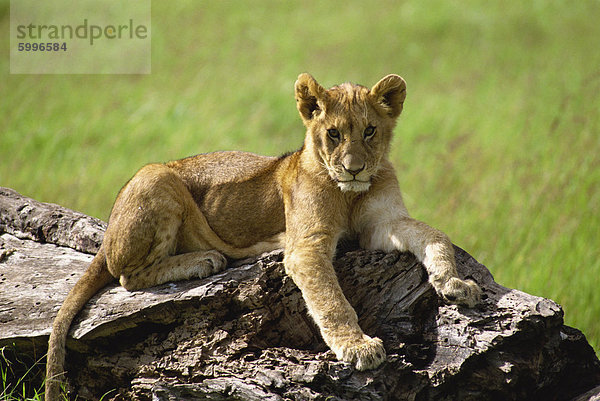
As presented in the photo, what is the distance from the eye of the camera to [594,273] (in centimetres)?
843

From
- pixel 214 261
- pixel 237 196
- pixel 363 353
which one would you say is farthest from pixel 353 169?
pixel 363 353

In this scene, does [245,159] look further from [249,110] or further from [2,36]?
[2,36]

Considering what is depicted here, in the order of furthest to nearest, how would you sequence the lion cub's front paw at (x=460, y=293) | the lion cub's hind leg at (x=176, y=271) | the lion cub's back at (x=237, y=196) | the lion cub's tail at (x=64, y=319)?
the lion cub's back at (x=237, y=196), the lion cub's hind leg at (x=176, y=271), the lion cub's tail at (x=64, y=319), the lion cub's front paw at (x=460, y=293)

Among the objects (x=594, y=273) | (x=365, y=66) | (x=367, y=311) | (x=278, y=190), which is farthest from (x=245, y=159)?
(x=365, y=66)

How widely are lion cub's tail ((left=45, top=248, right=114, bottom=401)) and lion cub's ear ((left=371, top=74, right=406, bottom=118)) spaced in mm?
2777

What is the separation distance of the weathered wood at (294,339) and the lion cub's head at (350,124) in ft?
2.39

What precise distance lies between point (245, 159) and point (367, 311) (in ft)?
6.71

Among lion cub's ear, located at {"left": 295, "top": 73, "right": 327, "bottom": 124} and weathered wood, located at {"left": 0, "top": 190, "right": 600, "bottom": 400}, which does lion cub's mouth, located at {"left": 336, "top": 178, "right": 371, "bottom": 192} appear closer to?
weathered wood, located at {"left": 0, "top": 190, "right": 600, "bottom": 400}

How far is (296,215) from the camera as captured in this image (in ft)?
19.7

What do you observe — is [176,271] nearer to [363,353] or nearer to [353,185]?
[353,185]

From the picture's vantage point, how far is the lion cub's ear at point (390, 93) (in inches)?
235

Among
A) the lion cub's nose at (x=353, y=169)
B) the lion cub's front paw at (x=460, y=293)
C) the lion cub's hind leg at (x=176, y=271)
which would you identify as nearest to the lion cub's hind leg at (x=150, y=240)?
the lion cub's hind leg at (x=176, y=271)

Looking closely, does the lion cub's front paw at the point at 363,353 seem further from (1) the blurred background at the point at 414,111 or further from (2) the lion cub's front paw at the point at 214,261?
(1) the blurred background at the point at 414,111

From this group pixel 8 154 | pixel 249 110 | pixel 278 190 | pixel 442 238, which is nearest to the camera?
pixel 442 238
